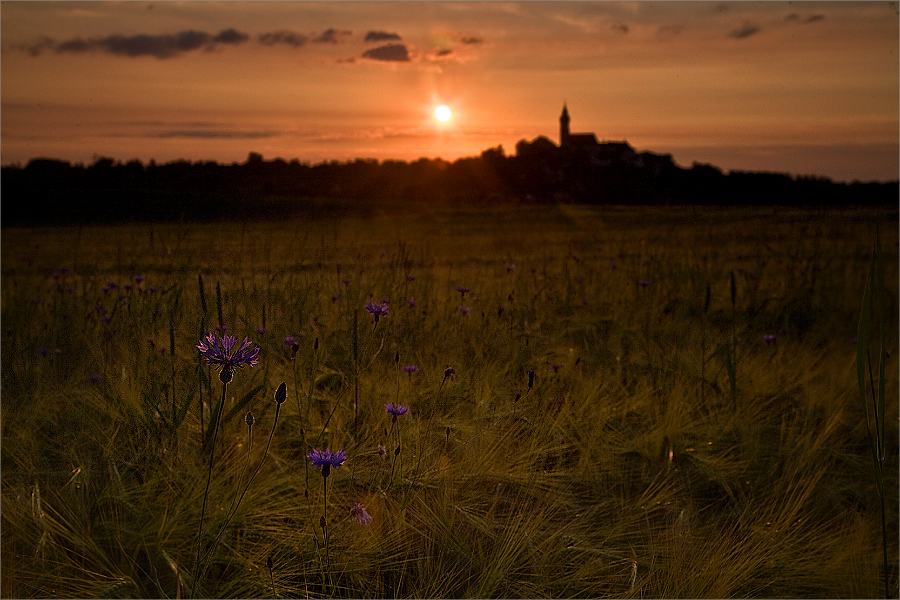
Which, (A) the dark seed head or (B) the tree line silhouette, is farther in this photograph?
(B) the tree line silhouette

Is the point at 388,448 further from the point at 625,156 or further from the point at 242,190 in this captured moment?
the point at 625,156

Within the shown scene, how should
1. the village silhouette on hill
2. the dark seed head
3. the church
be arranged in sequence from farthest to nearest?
the church, the village silhouette on hill, the dark seed head

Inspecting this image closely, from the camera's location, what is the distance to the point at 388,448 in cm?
184

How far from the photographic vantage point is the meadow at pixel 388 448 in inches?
60.3

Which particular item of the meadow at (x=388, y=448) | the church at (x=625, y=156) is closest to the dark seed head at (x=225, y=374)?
the meadow at (x=388, y=448)

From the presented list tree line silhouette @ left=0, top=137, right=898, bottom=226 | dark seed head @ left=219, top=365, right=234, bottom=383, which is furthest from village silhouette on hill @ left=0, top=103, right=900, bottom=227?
dark seed head @ left=219, top=365, right=234, bottom=383

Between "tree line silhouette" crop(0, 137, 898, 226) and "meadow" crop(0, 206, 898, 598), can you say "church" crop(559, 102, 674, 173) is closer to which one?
"tree line silhouette" crop(0, 137, 898, 226)

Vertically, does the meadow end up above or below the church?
below

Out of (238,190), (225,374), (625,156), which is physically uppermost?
(625,156)

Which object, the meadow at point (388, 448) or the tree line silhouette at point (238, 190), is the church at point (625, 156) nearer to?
the tree line silhouette at point (238, 190)

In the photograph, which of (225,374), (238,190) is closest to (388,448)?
(225,374)

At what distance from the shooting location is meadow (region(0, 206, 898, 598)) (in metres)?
1.53

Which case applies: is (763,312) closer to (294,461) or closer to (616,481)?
(616,481)

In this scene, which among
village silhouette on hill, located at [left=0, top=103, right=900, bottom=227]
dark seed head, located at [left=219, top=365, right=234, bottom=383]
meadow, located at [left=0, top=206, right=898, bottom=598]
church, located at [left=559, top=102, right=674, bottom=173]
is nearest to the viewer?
dark seed head, located at [left=219, top=365, right=234, bottom=383]
